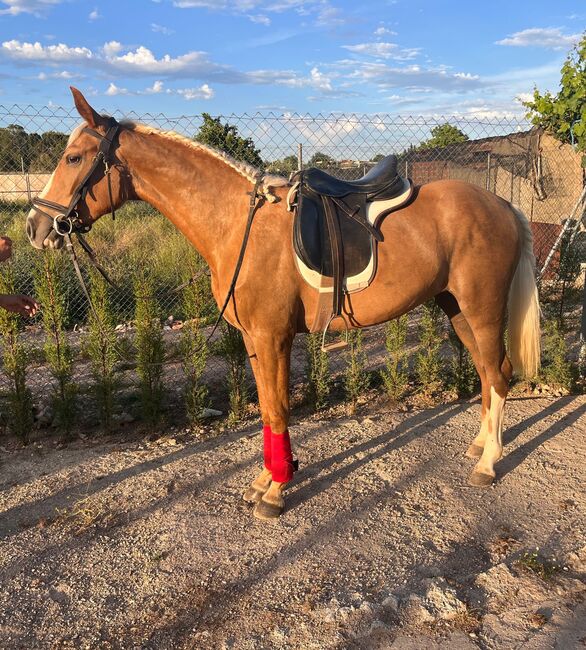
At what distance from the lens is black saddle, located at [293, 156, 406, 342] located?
3.03 metres

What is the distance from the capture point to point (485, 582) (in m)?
2.56

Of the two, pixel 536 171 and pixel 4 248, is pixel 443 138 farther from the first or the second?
pixel 4 248

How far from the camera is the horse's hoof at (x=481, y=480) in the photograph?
11.6ft

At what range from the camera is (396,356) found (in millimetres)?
5145

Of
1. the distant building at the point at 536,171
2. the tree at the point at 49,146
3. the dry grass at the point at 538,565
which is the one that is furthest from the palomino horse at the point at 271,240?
the distant building at the point at 536,171

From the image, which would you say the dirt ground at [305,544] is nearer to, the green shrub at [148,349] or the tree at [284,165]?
the green shrub at [148,349]

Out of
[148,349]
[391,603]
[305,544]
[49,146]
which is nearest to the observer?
[391,603]

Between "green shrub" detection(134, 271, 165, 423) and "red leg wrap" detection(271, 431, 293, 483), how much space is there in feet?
5.44

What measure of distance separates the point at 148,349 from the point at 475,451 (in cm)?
285

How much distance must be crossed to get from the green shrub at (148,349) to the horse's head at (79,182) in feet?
5.31

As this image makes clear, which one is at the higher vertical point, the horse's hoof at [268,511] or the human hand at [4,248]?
the human hand at [4,248]

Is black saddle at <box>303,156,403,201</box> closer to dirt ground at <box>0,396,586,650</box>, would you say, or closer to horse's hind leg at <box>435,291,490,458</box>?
horse's hind leg at <box>435,291,490,458</box>

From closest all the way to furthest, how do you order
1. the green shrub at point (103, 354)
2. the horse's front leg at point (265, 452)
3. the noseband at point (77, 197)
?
the noseband at point (77, 197), the horse's front leg at point (265, 452), the green shrub at point (103, 354)

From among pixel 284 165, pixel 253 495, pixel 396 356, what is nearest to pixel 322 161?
pixel 284 165
